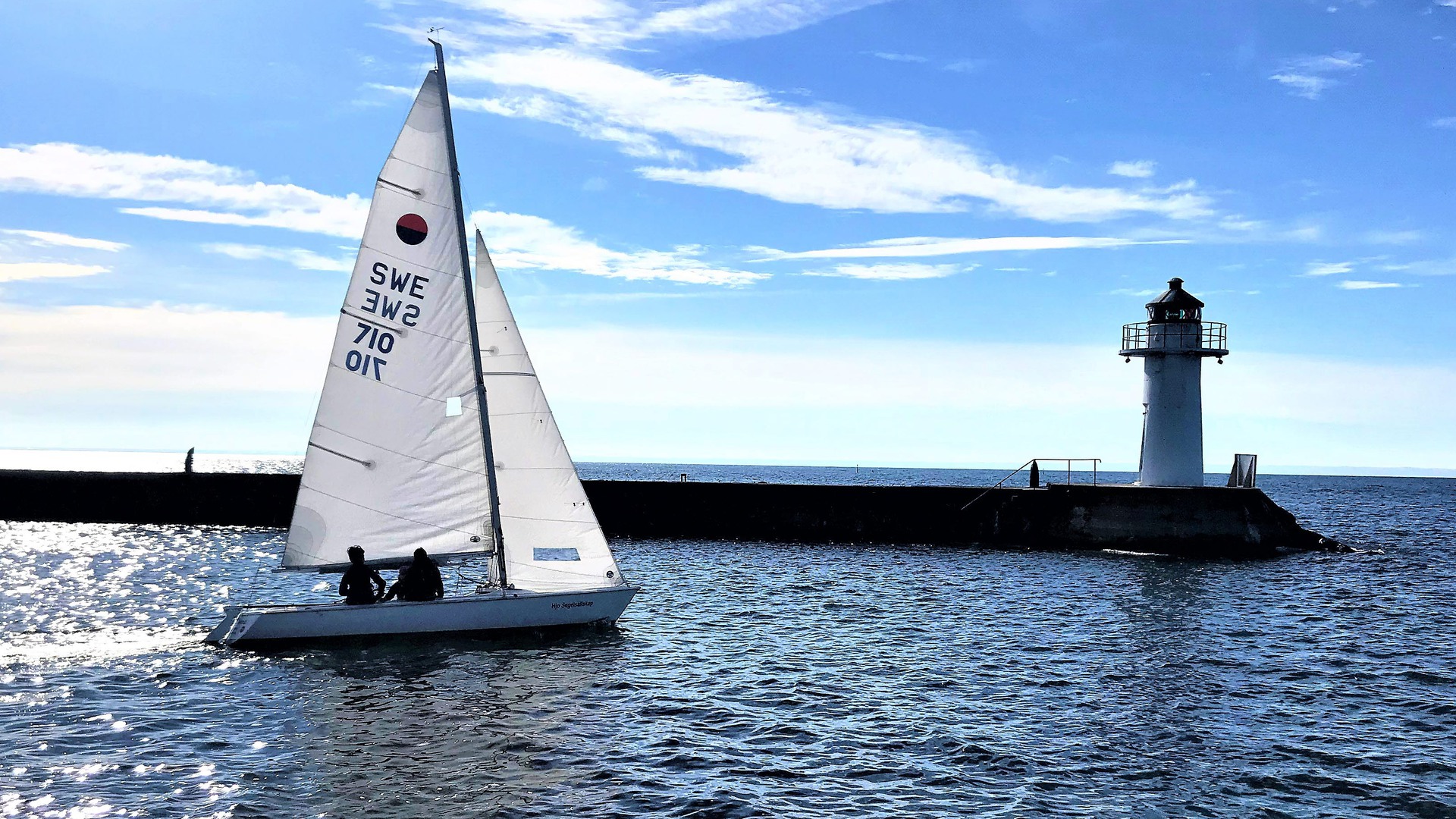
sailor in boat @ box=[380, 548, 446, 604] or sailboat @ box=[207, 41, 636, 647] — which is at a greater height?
sailboat @ box=[207, 41, 636, 647]

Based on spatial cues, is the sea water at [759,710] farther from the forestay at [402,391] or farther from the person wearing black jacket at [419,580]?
the forestay at [402,391]

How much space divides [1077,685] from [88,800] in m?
14.5

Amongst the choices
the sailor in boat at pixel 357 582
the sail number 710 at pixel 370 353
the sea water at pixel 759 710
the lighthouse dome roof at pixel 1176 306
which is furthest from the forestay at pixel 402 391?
the lighthouse dome roof at pixel 1176 306

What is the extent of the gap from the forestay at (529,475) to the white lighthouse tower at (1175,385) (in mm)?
25704

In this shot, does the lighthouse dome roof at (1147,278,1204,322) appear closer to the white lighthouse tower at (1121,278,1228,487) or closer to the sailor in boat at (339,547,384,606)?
the white lighthouse tower at (1121,278,1228,487)

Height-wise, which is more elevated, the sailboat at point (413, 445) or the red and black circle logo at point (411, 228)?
the red and black circle logo at point (411, 228)

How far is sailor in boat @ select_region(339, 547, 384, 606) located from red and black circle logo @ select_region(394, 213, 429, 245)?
5827 mm

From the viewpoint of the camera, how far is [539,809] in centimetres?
1093

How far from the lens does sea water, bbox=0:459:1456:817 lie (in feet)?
37.8

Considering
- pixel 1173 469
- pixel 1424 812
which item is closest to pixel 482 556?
pixel 1424 812

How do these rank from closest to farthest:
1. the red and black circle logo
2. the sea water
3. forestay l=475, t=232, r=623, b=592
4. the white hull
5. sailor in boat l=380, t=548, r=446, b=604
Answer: the sea water, the white hull, the red and black circle logo, sailor in boat l=380, t=548, r=446, b=604, forestay l=475, t=232, r=623, b=592

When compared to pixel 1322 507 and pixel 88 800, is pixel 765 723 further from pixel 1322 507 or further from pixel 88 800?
pixel 1322 507

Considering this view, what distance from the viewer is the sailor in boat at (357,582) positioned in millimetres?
18516

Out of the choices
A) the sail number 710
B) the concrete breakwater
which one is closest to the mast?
the sail number 710
